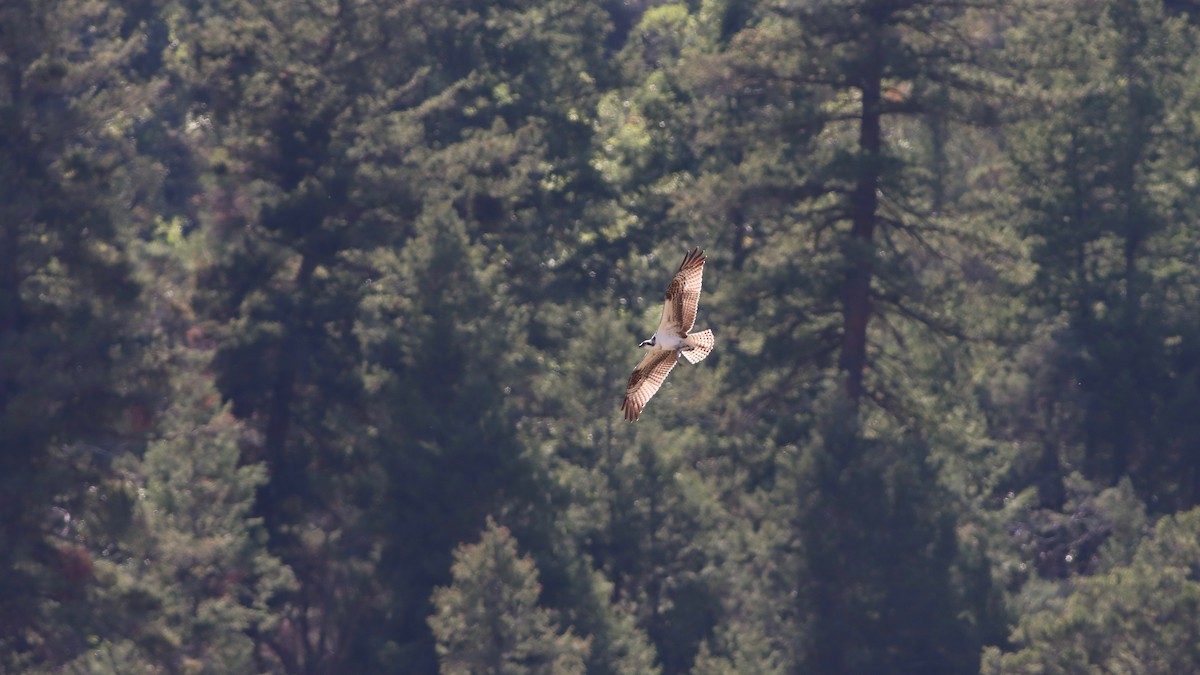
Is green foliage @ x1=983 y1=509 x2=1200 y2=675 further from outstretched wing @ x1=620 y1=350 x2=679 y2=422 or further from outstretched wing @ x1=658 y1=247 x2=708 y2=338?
outstretched wing @ x1=658 y1=247 x2=708 y2=338

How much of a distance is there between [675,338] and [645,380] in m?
0.90

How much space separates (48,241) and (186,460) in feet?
13.1

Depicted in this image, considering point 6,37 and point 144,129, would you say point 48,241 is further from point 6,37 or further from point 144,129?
point 144,129

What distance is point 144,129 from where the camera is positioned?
170 ft

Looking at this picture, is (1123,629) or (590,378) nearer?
(1123,629)

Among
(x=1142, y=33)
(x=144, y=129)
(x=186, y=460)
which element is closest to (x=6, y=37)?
(x=186, y=460)

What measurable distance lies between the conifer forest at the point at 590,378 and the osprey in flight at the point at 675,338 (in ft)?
45.8

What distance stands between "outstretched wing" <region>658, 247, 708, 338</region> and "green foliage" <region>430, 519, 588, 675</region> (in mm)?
14754

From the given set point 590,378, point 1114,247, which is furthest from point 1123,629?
point 1114,247

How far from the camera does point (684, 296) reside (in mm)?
17109

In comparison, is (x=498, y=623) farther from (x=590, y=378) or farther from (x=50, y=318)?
(x=50, y=318)

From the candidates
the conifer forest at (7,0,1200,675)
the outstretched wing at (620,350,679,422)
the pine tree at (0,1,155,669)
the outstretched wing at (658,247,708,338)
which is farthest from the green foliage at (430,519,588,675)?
the outstretched wing at (658,247,708,338)

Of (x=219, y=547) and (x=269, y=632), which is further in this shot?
(x=269, y=632)

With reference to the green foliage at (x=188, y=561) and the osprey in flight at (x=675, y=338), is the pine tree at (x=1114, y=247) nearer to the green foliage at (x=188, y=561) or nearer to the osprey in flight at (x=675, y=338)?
the green foliage at (x=188, y=561)
